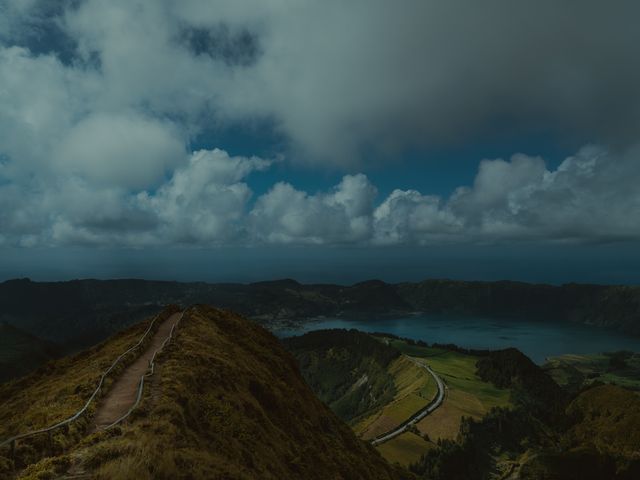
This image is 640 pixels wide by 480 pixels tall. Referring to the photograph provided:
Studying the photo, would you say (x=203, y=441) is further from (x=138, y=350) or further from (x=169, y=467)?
(x=138, y=350)

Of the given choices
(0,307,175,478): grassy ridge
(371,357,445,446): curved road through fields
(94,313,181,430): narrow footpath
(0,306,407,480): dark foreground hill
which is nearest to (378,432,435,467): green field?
(371,357,445,446): curved road through fields

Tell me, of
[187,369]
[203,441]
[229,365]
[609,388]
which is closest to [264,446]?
[203,441]

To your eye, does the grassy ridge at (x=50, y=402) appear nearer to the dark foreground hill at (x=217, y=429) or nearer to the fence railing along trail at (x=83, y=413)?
the fence railing along trail at (x=83, y=413)

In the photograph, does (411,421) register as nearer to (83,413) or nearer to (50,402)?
(50,402)

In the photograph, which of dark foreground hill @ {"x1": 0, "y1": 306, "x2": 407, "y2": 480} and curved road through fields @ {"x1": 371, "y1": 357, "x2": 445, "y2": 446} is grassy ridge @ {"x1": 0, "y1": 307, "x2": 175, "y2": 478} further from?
curved road through fields @ {"x1": 371, "y1": 357, "x2": 445, "y2": 446}

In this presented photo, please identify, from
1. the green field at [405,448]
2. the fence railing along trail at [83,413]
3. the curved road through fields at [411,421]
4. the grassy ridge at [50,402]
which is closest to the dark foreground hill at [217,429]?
the grassy ridge at [50,402]

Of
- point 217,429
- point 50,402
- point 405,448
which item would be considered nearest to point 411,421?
point 405,448
